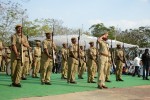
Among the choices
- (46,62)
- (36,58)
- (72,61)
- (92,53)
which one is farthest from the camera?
(36,58)

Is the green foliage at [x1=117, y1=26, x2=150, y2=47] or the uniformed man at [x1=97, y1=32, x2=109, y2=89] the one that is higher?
the green foliage at [x1=117, y1=26, x2=150, y2=47]

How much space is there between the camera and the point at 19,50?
37.2ft

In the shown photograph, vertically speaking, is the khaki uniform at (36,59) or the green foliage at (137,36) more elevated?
the green foliage at (137,36)

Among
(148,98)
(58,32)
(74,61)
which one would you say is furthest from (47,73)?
(58,32)

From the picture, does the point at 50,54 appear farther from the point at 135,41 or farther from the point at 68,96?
the point at 135,41

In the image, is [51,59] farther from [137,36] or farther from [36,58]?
[137,36]

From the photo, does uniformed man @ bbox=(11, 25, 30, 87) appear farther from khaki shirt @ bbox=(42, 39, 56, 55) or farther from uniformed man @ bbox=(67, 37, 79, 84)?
uniformed man @ bbox=(67, 37, 79, 84)

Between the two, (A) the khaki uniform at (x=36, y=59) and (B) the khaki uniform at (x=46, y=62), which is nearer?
(B) the khaki uniform at (x=46, y=62)

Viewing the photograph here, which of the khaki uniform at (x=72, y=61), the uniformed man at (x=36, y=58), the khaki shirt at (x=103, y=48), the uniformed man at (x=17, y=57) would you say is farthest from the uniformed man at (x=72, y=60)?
the uniformed man at (x=36, y=58)

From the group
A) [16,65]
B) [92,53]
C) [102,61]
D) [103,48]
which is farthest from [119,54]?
[16,65]

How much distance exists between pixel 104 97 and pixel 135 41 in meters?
45.6

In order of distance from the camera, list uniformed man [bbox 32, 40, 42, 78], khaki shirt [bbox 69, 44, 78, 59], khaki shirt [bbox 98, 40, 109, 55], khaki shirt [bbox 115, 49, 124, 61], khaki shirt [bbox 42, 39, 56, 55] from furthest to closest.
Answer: uniformed man [bbox 32, 40, 42, 78]
khaki shirt [bbox 115, 49, 124, 61]
khaki shirt [bbox 69, 44, 78, 59]
khaki shirt [bbox 42, 39, 56, 55]
khaki shirt [bbox 98, 40, 109, 55]

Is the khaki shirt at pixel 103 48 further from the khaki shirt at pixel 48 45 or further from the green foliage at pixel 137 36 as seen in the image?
the green foliage at pixel 137 36

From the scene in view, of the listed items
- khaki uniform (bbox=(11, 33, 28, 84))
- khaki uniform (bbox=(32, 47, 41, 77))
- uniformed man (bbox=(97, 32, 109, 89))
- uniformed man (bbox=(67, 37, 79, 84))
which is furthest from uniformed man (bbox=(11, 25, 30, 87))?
khaki uniform (bbox=(32, 47, 41, 77))
